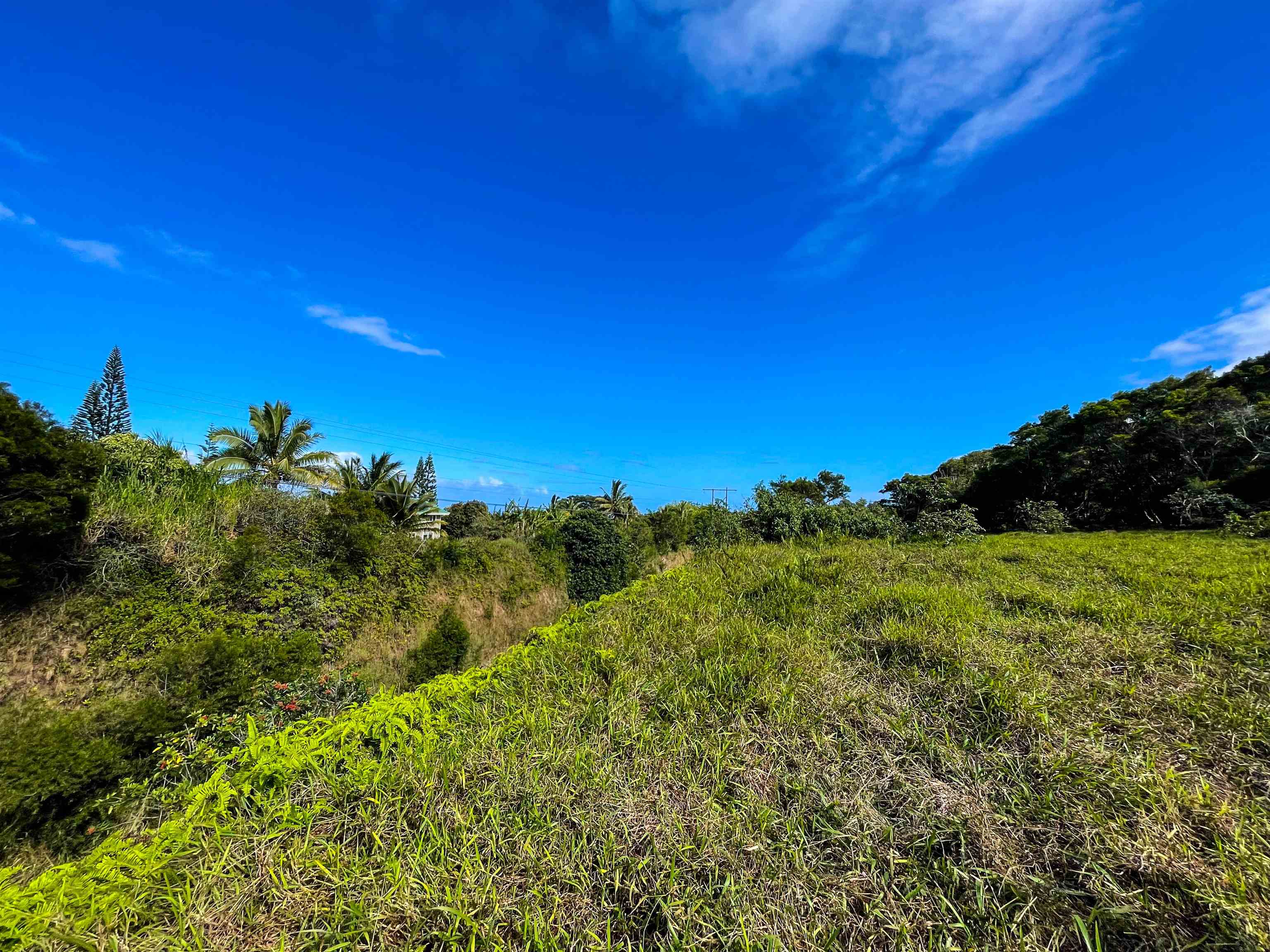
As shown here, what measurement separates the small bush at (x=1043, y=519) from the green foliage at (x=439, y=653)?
1454cm

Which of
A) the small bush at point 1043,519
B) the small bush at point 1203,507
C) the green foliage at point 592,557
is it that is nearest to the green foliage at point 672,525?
the green foliage at point 592,557

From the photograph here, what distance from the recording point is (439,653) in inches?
267

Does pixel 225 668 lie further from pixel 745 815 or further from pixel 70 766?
pixel 745 815

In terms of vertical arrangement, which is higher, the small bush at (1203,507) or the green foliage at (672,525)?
the green foliage at (672,525)

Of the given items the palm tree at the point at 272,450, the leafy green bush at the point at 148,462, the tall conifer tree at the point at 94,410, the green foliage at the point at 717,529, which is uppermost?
the tall conifer tree at the point at 94,410

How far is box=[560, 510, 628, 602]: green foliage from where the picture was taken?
34.5ft

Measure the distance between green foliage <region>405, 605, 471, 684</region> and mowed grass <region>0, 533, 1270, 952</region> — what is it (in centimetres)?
481

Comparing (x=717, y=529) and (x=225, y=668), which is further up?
(x=717, y=529)

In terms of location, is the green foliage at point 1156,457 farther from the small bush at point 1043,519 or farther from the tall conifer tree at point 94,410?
the tall conifer tree at point 94,410

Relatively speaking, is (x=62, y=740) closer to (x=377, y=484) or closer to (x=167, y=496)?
(x=167, y=496)

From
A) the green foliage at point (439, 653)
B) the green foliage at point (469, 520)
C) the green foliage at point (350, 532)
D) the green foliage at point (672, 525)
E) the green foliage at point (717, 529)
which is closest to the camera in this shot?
the green foliage at point (439, 653)

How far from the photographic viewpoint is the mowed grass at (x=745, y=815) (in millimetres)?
1093

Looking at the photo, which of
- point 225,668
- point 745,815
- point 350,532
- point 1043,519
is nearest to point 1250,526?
point 1043,519

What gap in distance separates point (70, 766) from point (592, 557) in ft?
26.8
